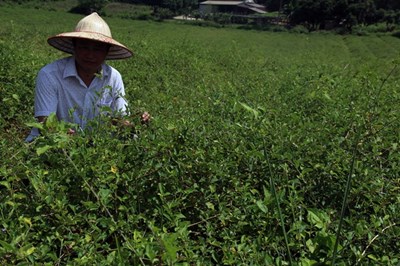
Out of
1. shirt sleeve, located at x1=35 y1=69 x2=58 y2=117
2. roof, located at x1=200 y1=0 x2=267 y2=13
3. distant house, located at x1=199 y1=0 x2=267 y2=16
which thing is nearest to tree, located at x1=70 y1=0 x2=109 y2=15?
distant house, located at x1=199 y1=0 x2=267 y2=16

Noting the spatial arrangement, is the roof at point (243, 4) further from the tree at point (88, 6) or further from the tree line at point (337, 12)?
the tree at point (88, 6)

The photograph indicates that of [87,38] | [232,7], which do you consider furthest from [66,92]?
[232,7]

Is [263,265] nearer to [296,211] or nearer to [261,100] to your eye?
[296,211]

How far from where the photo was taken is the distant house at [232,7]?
71.6m

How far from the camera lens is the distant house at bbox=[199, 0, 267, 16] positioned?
235 feet

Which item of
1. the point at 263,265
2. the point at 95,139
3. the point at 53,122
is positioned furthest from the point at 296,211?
the point at 53,122

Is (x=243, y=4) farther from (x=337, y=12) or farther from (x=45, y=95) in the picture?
(x=45, y=95)

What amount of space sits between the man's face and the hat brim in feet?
0.23

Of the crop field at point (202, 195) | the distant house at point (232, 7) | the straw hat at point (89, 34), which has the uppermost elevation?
the straw hat at point (89, 34)

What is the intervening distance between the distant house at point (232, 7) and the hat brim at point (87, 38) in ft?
228

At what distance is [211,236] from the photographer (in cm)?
151

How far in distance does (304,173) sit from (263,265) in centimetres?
57

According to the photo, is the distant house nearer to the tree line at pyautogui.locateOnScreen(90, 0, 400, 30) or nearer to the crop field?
the tree line at pyautogui.locateOnScreen(90, 0, 400, 30)

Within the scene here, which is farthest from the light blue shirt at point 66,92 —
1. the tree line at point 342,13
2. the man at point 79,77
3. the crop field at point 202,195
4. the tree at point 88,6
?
the tree at point 88,6
